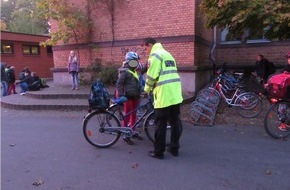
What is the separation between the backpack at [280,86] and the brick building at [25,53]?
73.1 feet

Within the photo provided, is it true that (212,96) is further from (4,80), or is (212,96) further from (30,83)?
(4,80)

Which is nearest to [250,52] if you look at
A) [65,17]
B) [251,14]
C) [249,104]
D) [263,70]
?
[263,70]

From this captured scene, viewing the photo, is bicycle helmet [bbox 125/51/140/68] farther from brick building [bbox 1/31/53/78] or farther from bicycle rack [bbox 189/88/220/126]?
brick building [bbox 1/31/53/78]

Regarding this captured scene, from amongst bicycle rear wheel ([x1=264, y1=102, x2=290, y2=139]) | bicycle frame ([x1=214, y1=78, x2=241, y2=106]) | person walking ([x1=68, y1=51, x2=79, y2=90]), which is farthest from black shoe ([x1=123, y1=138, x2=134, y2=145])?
person walking ([x1=68, y1=51, x2=79, y2=90])

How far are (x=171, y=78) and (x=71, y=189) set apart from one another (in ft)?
7.35

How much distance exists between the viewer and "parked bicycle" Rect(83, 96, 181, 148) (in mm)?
5277

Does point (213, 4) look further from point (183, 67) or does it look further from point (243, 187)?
point (243, 187)

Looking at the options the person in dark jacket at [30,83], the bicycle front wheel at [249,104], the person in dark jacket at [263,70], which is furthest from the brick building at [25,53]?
the bicycle front wheel at [249,104]

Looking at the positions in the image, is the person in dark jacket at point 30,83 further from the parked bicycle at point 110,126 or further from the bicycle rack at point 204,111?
the parked bicycle at point 110,126

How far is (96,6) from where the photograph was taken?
1241 cm

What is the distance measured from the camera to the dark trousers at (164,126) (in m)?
4.59

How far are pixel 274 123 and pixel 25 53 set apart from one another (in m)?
23.6

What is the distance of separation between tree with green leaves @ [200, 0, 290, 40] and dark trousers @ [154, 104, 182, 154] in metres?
3.93

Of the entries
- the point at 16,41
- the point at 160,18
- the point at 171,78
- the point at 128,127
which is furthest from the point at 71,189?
the point at 16,41
